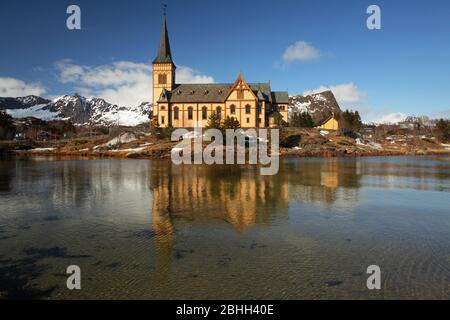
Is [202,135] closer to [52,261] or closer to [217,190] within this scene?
[217,190]

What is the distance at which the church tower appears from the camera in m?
106

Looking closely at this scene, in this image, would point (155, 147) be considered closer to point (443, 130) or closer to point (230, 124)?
point (230, 124)

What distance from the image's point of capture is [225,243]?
15992 mm

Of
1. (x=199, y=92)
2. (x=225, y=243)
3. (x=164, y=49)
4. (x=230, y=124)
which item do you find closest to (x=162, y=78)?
(x=164, y=49)

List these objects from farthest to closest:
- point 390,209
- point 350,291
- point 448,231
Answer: point 390,209
point 448,231
point 350,291

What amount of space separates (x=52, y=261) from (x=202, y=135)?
7701cm

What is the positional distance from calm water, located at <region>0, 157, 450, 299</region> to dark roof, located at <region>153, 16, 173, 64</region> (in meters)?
83.4

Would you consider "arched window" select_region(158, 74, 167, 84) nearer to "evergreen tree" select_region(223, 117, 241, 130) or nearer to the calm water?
"evergreen tree" select_region(223, 117, 241, 130)

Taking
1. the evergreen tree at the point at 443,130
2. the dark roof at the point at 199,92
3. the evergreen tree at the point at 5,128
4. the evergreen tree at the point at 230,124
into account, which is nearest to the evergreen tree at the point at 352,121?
the evergreen tree at the point at 443,130

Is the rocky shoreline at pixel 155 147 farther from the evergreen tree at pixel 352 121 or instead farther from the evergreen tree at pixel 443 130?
the evergreen tree at pixel 443 130

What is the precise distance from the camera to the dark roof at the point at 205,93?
343ft

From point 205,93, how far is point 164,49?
19302mm

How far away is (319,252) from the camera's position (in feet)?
48.4
